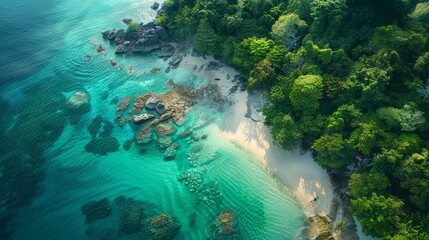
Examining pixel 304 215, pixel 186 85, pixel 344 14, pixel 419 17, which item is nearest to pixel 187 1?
pixel 186 85

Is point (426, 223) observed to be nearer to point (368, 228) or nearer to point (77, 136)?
point (368, 228)

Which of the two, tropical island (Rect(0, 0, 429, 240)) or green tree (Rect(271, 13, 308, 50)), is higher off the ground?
green tree (Rect(271, 13, 308, 50))

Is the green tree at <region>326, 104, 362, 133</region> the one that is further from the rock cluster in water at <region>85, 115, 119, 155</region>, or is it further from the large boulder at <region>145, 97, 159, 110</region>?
the rock cluster in water at <region>85, 115, 119, 155</region>

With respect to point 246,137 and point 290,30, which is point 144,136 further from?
point 290,30

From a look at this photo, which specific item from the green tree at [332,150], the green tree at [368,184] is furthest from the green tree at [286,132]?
the green tree at [368,184]

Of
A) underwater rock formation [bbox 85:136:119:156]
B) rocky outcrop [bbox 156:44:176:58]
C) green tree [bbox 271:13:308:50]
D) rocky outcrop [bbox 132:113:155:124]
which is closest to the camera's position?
green tree [bbox 271:13:308:50]

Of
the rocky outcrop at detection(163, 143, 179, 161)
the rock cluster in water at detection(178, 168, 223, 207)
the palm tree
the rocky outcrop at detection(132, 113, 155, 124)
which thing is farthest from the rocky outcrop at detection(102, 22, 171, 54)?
the palm tree
